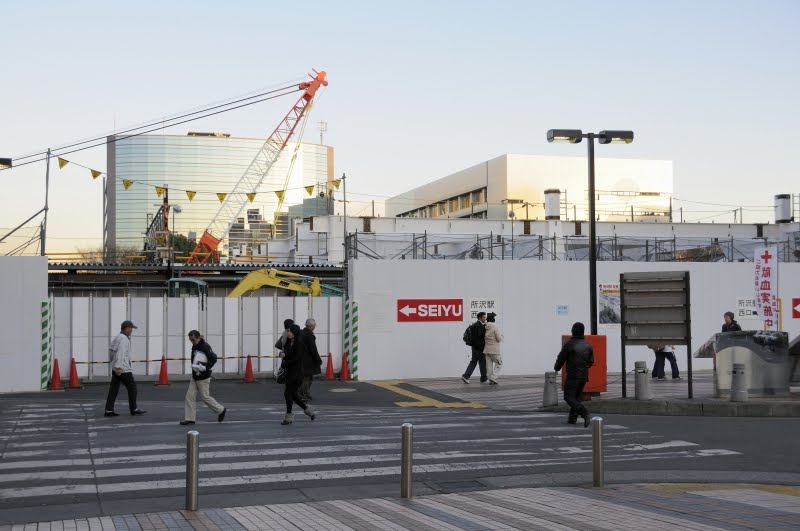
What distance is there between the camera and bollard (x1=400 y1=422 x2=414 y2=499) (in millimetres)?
10102

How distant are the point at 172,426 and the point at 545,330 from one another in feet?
48.4

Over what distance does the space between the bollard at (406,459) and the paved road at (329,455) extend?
1.51 ft

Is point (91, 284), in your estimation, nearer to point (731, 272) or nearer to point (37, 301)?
point (37, 301)

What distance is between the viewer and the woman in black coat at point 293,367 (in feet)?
54.2

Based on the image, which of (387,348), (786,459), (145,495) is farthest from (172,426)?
(387,348)

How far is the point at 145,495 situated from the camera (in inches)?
414

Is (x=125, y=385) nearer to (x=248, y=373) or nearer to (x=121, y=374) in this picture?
(x=121, y=374)

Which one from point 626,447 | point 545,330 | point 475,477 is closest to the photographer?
point 475,477

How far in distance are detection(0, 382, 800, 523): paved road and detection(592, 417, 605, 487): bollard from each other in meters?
0.50

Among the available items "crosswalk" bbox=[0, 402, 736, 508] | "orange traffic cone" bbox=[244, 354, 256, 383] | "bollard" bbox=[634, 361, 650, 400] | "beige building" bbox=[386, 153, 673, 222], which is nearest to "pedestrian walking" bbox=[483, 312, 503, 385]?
"bollard" bbox=[634, 361, 650, 400]

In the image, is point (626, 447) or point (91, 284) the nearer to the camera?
point (626, 447)

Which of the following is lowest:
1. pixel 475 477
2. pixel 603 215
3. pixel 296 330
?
pixel 475 477

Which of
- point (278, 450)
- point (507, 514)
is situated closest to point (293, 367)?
point (278, 450)

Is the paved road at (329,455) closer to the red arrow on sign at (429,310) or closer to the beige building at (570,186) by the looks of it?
the red arrow on sign at (429,310)
